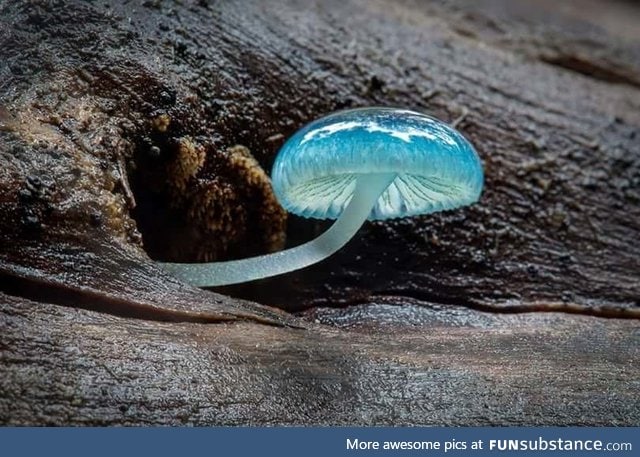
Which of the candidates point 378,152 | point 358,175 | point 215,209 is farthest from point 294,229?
point 378,152

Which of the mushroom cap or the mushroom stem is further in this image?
the mushroom stem

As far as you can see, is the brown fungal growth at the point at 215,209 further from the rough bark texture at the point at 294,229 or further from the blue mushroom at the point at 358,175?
the blue mushroom at the point at 358,175

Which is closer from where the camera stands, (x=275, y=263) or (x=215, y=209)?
(x=275, y=263)

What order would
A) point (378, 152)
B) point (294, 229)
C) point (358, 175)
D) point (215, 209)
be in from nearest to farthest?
point (378, 152) < point (358, 175) < point (215, 209) < point (294, 229)

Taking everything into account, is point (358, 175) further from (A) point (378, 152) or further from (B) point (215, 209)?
(B) point (215, 209)

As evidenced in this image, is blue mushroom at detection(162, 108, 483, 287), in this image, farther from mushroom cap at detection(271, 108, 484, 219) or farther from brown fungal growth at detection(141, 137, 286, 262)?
brown fungal growth at detection(141, 137, 286, 262)

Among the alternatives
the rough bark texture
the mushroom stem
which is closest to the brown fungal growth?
the rough bark texture

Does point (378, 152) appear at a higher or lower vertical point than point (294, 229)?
higher

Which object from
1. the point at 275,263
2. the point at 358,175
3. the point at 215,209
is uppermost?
the point at 358,175
